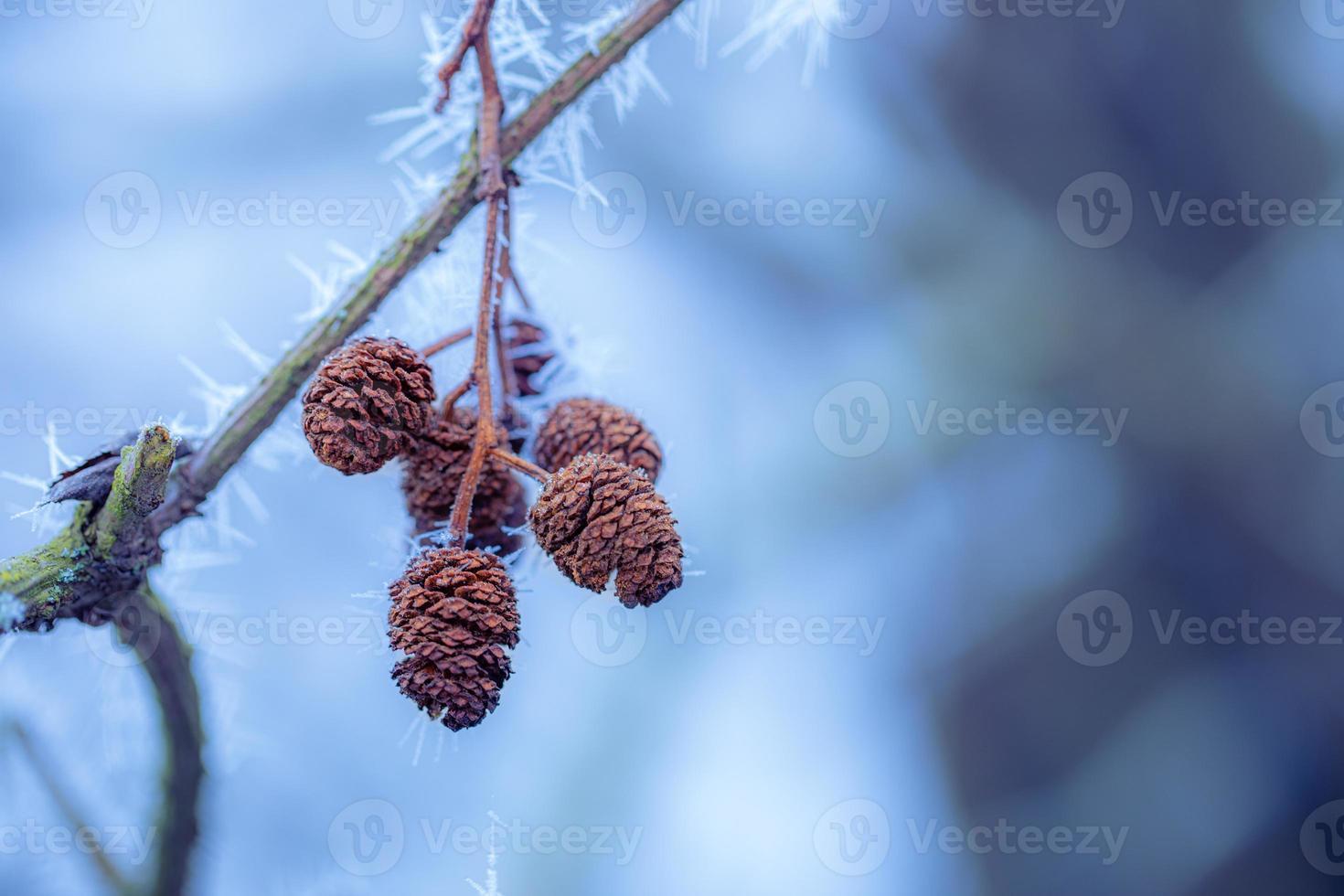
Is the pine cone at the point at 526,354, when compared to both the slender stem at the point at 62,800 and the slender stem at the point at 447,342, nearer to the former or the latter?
the slender stem at the point at 447,342

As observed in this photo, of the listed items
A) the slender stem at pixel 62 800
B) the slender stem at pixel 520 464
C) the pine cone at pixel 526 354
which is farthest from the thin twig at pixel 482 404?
the slender stem at pixel 62 800

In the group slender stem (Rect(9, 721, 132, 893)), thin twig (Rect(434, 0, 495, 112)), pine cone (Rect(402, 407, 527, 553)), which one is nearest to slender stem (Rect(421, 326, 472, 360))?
pine cone (Rect(402, 407, 527, 553))

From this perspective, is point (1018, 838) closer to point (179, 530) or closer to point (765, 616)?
point (765, 616)

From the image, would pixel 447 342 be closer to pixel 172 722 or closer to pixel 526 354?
pixel 526 354

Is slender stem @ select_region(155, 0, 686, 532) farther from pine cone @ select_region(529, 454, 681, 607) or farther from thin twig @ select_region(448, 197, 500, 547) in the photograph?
pine cone @ select_region(529, 454, 681, 607)

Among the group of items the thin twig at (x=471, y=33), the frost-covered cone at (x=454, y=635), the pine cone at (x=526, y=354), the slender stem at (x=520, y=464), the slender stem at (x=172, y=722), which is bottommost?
the slender stem at (x=172, y=722)

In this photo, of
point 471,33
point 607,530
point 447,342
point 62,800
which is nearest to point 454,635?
point 607,530
